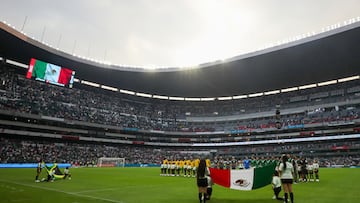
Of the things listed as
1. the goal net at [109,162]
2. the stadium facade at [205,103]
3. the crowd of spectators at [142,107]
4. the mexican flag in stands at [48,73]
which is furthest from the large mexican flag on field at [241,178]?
the crowd of spectators at [142,107]

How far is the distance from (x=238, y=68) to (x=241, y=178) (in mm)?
47516

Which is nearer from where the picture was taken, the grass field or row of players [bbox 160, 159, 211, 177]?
the grass field

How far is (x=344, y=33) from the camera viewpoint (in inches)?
1582

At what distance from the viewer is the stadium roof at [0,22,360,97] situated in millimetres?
44316

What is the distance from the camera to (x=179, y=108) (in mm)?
86375

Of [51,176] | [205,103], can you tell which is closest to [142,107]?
[205,103]

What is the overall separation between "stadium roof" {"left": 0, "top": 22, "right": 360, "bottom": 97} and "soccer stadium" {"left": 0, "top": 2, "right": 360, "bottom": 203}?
229mm

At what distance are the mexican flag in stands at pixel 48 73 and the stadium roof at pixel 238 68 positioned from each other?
2811mm

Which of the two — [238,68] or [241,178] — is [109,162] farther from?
[241,178]

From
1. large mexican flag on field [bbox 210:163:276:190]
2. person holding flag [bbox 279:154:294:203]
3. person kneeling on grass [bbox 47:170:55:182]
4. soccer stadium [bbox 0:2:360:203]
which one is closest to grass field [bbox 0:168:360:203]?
large mexican flag on field [bbox 210:163:276:190]

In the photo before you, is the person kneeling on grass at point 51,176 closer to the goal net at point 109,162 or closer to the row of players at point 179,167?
the row of players at point 179,167

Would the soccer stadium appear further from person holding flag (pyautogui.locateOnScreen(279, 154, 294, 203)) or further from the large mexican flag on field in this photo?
person holding flag (pyautogui.locateOnScreen(279, 154, 294, 203))

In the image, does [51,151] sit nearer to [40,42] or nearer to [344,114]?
[40,42]

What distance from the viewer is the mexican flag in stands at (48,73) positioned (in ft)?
155
